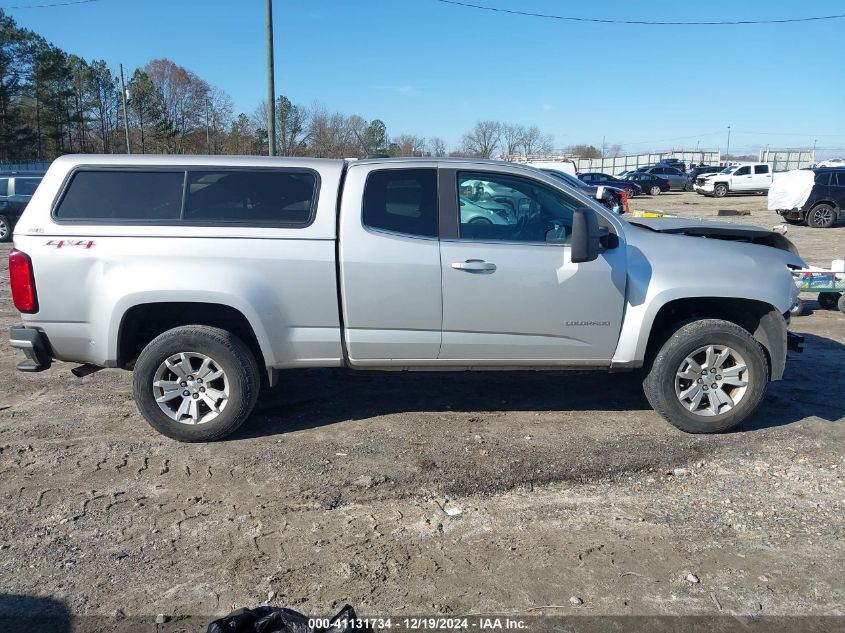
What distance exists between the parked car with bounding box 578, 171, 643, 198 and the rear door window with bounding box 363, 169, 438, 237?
3250 cm

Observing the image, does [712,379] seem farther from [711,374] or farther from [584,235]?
[584,235]

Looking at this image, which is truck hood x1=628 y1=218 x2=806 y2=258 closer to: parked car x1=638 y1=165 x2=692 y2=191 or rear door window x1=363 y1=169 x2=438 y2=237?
rear door window x1=363 y1=169 x2=438 y2=237

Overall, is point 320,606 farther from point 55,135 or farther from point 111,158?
point 55,135

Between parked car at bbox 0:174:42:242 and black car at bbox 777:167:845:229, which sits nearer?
parked car at bbox 0:174:42:242

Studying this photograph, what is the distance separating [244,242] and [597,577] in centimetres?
308

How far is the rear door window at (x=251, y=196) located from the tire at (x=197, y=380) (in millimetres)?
832

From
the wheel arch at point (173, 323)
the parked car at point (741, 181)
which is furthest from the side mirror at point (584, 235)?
the parked car at point (741, 181)

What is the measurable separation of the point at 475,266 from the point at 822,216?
2060cm

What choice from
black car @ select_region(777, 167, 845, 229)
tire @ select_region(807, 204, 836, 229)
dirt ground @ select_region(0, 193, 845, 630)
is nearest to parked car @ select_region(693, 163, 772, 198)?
black car @ select_region(777, 167, 845, 229)

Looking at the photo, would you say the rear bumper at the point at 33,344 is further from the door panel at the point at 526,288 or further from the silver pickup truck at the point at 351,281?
the door panel at the point at 526,288

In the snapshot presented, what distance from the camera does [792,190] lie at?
72.0ft

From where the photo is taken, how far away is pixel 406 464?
15.3ft

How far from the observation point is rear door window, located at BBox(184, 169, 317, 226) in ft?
16.2

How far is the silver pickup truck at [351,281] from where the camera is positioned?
4.82 m
